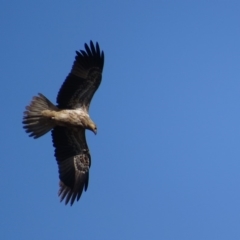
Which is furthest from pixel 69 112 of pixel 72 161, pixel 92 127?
pixel 72 161

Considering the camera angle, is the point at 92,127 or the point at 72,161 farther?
the point at 72,161

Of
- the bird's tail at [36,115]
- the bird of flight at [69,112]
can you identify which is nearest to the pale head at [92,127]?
the bird of flight at [69,112]

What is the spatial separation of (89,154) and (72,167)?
1.48 feet

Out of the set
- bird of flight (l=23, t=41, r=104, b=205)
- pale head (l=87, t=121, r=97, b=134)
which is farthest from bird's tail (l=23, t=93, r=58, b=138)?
Answer: pale head (l=87, t=121, r=97, b=134)

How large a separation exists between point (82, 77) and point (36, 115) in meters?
1.15

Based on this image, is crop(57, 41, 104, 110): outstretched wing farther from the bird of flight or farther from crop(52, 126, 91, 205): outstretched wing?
crop(52, 126, 91, 205): outstretched wing

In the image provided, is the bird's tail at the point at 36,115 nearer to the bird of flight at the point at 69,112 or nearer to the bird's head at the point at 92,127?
the bird of flight at the point at 69,112

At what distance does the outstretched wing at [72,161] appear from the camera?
13.9 meters

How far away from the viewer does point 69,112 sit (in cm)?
1332

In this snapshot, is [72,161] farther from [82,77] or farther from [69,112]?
[82,77]

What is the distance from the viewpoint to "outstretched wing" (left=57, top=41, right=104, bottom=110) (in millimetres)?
13242

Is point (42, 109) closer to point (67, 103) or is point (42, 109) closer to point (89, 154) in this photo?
point (67, 103)

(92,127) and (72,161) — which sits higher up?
(92,127)

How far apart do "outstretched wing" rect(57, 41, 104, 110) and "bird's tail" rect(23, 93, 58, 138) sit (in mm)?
276
